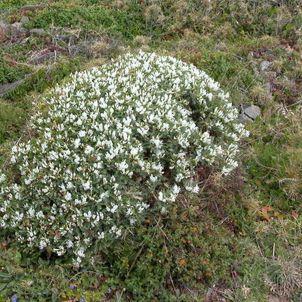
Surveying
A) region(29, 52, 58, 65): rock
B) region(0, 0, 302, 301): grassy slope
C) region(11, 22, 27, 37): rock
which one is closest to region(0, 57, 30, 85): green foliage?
region(0, 0, 302, 301): grassy slope

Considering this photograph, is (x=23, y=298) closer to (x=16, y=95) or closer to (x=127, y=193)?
(x=127, y=193)

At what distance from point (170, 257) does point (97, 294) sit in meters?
0.61

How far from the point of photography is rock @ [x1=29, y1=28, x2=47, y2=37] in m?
7.50

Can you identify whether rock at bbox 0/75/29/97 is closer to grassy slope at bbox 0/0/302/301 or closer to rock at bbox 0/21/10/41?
grassy slope at bbox 0/0/302/301

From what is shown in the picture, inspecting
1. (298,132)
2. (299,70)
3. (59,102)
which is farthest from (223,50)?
(59,102)

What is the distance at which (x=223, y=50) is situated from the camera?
7176 mm

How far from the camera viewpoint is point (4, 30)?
7.69 metres

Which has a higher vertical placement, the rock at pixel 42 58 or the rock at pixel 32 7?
the rock at pixel 42 58

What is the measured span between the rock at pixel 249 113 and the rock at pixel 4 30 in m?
3.72

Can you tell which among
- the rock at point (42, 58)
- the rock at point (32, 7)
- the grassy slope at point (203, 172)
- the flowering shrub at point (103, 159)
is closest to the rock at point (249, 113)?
the grassy slope at point (203, 172)

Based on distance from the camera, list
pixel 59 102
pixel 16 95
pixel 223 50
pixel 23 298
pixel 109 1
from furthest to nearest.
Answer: pixel 109 1 < pixel 223 50 < pixel 16 95 < pixel 59 102 < pixel 23 298

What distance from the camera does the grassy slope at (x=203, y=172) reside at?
400 centimetres

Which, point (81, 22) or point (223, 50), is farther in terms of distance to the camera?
point (81, 22)

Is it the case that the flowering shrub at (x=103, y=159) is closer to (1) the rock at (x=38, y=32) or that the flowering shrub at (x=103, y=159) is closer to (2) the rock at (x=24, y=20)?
(1) the rock at (x=38, y=32)
